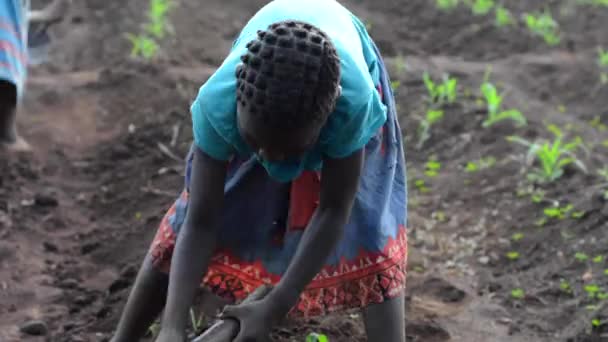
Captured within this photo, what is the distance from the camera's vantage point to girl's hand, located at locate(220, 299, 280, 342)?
7.98 ft

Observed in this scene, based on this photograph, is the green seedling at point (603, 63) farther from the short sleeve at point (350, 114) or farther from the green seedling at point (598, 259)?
the short sleeve at point (350, 114)

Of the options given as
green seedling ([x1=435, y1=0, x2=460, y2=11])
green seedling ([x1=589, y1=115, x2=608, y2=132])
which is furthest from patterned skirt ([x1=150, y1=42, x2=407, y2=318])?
green seedling ([x1=435, y1=0, x2=460, y2=11])

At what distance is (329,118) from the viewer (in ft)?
7.64

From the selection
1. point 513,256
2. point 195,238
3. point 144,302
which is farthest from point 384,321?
point 513,256

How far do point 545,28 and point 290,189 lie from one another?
5.16m

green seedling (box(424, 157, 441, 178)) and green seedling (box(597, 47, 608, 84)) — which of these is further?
green seedling (box(597, 47, 608, 84))

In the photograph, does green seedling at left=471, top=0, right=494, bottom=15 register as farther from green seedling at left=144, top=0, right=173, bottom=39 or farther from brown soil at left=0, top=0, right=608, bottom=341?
green seedling at left=144, top=0, right=173, bottom=39

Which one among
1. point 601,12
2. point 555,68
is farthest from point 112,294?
point 601,12

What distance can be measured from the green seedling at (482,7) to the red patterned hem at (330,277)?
5388 millimetres

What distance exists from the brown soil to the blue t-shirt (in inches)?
44.9

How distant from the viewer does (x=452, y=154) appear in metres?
5.34

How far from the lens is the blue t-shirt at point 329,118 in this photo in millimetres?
2334

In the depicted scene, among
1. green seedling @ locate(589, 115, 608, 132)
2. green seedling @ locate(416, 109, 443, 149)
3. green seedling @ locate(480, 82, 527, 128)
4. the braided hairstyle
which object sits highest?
the braided hairstyle

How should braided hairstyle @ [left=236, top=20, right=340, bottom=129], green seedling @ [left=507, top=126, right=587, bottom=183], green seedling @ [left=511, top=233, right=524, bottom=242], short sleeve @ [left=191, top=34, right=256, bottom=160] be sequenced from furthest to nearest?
green seedling @ [left=507, top=126, right=587, bottom=183] < green seedling @ [left=511, top=233, right=524, bottom=242] < short sleeve @ [left=191, top=34, right=256, bottom=160] < braided hairstyle @ [left=236, top=20, right=340, bottom=129]
